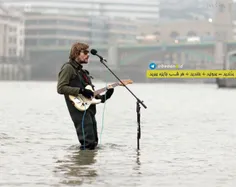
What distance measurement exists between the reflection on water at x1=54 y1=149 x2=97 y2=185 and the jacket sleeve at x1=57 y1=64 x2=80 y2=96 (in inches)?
44.3

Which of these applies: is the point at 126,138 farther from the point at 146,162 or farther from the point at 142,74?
the point at 142,74

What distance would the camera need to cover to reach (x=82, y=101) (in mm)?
15250

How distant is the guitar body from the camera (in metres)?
15.2

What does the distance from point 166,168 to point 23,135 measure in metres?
8.10

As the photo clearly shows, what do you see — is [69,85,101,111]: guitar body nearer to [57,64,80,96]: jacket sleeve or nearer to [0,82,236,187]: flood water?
[57,64,80,96]: jacket sleeve

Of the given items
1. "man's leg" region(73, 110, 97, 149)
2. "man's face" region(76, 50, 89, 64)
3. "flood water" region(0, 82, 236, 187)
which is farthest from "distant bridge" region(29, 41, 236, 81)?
"man's face" region(76, 50, 89, 64)

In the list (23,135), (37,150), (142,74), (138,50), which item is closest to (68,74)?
(37,150)

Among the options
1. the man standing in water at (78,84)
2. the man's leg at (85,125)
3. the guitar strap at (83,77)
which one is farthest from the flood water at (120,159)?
the guitar strap at (83,77)

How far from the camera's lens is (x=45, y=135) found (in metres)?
20.9

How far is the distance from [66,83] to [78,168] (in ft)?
8.48

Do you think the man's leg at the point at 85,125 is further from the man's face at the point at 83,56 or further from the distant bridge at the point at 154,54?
the distant bridge at the point at 154,54

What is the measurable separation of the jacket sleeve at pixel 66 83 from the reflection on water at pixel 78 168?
3.69ft

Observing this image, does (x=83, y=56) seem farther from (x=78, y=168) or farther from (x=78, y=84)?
(x=78, y=168)

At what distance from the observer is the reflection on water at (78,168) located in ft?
37.8
